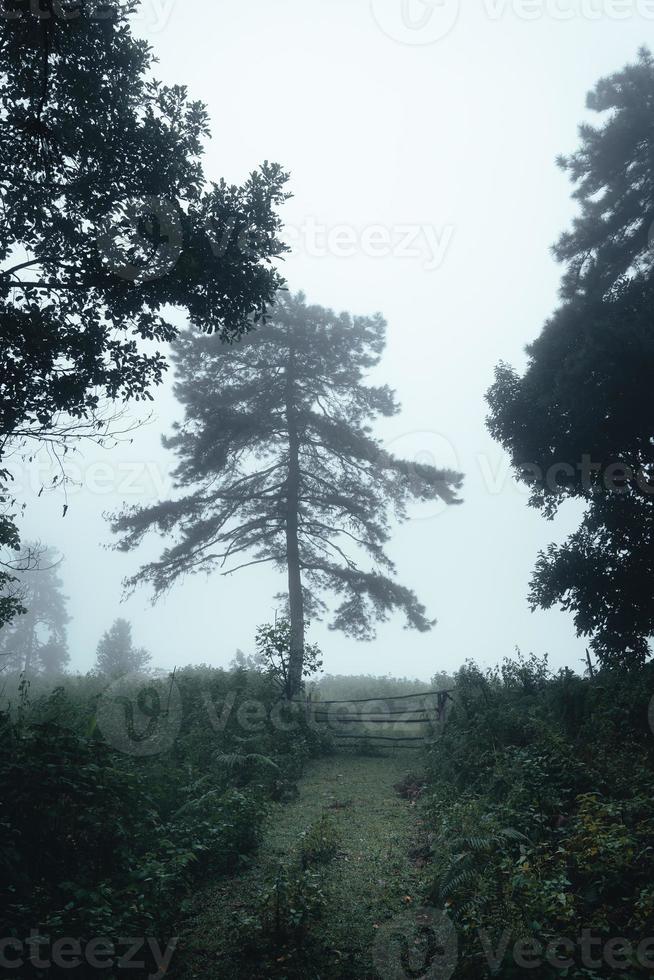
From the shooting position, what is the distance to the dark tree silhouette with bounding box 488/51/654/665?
1091cm

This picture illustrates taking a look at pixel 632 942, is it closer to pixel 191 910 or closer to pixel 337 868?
pixel 337 868

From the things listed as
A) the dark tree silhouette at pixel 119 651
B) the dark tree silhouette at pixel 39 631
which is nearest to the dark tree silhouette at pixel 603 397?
the dark tree silhouette at pixel 119 651

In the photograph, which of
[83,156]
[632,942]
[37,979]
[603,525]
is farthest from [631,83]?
[37,979]

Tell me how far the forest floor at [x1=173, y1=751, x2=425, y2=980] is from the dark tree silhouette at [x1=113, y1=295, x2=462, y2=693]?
33.4 ft

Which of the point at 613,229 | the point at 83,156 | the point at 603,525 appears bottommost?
the point at 603,525

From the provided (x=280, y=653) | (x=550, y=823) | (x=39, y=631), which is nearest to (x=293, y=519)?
(x=280, y=653)

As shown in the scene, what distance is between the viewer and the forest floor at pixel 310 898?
443 cm

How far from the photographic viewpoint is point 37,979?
11.9ft

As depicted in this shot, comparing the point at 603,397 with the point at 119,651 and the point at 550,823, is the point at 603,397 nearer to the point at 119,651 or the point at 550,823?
the point at 550,823

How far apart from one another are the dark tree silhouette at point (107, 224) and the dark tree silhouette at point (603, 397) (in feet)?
24.4

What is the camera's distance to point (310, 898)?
5.22 m

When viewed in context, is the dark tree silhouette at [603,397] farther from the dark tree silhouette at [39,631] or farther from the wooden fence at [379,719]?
the dark tree silhouette at [39,631]

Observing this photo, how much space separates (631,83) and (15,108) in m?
14.2

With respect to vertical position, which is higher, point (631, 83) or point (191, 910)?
point (631, 83)
